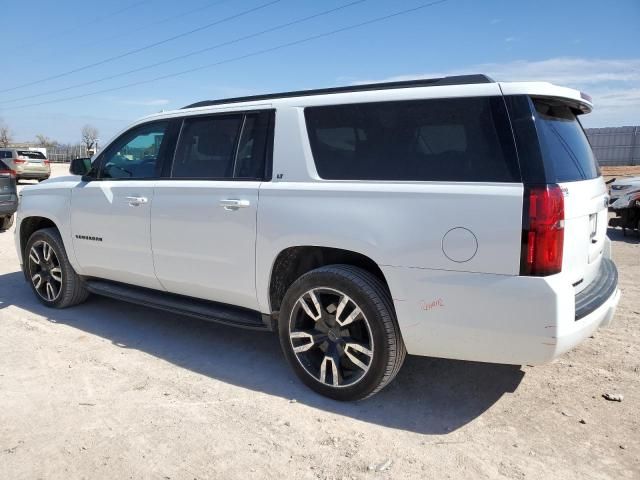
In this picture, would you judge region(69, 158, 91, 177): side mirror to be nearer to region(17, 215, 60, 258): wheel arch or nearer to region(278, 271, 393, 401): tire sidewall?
region(17, 215, 60, 258): wheel arch

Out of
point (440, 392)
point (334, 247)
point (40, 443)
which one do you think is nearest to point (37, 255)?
point (40, 443)

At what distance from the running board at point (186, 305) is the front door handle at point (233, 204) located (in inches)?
31.3

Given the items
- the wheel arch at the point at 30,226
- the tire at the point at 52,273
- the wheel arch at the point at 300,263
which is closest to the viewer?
the wheel arch at the point at 300,263

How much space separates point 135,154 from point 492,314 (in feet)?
11.3

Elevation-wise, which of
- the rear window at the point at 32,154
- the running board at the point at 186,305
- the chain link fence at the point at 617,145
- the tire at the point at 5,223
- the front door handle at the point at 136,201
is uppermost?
the chain link fence at the point at 617,145

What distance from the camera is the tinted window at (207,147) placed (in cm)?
396

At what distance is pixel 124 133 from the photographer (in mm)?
4824

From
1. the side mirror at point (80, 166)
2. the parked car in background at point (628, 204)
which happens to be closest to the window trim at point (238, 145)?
the side mirror at point (80, 166)

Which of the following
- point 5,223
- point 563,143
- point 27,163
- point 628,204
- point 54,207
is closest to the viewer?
point 563,143

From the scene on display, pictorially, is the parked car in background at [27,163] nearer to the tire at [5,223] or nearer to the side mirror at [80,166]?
the tire at [5,223]

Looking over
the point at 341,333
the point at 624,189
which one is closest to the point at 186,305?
the point at 341,333

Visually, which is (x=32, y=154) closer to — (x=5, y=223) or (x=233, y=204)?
(x=5, y=223)

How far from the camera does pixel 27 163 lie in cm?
2305

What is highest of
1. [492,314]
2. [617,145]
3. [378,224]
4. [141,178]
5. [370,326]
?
[617,145]
